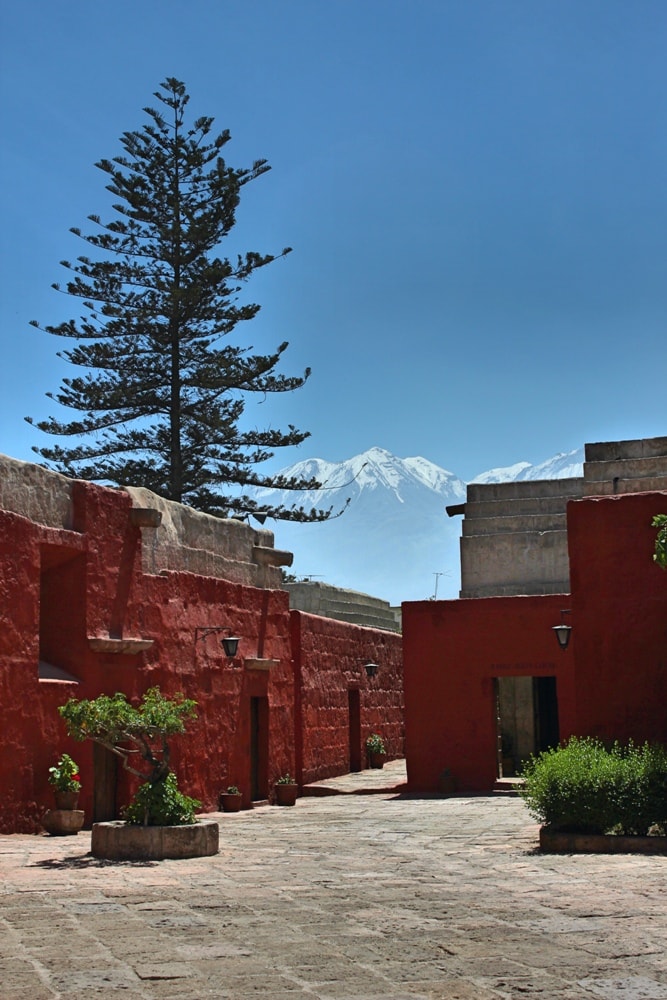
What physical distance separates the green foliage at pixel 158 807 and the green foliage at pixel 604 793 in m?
2.97

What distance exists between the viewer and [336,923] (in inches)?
285

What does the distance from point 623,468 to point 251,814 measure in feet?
25.1

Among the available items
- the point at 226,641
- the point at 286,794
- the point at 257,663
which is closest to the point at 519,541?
the point at 257,663

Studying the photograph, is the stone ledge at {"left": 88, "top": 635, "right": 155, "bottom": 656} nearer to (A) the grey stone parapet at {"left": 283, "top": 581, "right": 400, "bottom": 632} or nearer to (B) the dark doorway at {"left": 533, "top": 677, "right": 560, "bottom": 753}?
(A) the grey stone parapet at {"left": 283, "top": 581, "right": 400, "bottom": 632}

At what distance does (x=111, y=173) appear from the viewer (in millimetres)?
25672

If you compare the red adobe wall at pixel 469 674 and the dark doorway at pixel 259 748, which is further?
the red adobe wall at pixel 469 674

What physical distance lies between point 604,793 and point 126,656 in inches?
231

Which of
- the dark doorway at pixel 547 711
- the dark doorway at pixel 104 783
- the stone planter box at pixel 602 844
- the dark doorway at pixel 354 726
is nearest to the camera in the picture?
the stone planter box at pixel 602 844

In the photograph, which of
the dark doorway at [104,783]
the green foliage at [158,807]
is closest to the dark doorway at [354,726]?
the dark doorway at [104,783]

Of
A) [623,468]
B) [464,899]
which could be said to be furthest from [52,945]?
[623,468]

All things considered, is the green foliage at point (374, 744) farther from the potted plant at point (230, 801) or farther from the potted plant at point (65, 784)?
the potted plant at point (65, 784)

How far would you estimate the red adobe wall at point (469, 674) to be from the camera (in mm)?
18234

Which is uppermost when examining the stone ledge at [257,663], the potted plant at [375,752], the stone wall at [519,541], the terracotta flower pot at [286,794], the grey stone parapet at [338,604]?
the stone wall at [519,541]

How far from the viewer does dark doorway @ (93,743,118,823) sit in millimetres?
13492
